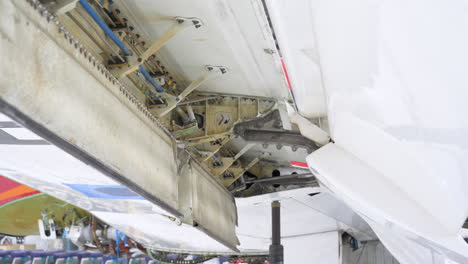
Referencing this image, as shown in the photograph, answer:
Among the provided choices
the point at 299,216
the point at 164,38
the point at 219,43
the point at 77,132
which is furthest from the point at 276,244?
the point at 77,132

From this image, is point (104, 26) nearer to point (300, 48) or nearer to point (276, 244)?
point (300, 48)

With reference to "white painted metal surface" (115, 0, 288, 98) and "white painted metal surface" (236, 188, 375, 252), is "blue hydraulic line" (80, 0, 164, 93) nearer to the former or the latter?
"white painted metal surface" (115, 0, 288, 98)

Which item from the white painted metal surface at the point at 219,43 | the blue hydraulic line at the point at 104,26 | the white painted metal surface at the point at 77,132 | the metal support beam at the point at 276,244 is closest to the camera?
the white painted metal surface at the point at 77,132

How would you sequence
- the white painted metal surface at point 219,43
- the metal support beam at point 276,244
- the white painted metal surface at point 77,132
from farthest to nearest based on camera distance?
the metal support beam at point 276,244 → the white painted metal surface at point 219,43 → the white painted metal surface at point 77,132

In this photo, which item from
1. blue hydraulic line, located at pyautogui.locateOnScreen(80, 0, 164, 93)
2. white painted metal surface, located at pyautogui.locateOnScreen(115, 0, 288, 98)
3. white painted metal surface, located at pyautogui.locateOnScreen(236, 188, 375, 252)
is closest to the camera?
blue hydraulic line, located at pyautogui.locateOnScreen(80, 0, 164, 93)

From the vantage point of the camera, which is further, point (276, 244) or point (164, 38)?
point (276, 244)

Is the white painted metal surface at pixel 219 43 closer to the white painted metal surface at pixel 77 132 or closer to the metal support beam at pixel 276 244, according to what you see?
the white painted metal surface at pixel 77 132

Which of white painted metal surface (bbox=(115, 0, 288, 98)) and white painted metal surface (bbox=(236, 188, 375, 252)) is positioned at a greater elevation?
white painted metal surface (bbox=(115, 0, 288, 98))

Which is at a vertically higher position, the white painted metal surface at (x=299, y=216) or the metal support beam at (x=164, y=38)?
the metal support beam at (x=164, y=38)

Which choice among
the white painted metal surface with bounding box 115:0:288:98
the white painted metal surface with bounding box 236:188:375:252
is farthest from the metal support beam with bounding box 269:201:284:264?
the white painted metal surface with bounding box 115:0:288:98

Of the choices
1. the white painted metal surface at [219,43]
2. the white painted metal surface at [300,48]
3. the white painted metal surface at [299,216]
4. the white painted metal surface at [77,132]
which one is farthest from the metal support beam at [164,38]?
the white painted metal surface at [299,216]

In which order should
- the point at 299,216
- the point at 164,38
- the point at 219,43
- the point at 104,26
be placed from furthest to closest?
the point at 299,216 < the point at 219,43 < the point at 164,38 < the point at 104,26

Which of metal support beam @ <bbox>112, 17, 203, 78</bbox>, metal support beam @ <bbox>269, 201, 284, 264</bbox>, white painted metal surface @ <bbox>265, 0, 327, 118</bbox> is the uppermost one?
metal support beam @ <bbox>112, 17, 203, 78</bbox>

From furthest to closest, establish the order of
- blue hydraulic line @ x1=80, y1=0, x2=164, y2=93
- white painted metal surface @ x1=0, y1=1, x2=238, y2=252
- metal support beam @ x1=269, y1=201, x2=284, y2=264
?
metal support beam @ x1=269, y1=201, x2=284, y2=264 → blue hydraulic line @ x1=80, y1=0, x2=164, y2=93 → white painted metal surface @ x1=0, y1=1, x2=238, y2=252
